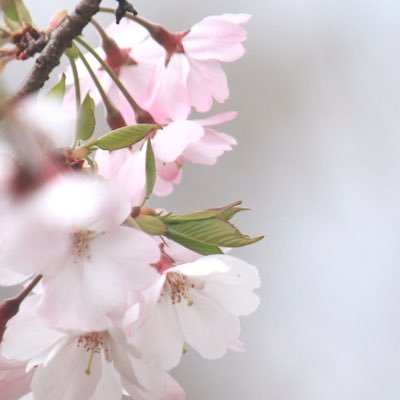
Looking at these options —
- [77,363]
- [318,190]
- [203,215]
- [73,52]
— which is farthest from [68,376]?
[318,190]

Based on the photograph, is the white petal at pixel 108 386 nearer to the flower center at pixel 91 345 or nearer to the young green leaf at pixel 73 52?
the flower center at pixel 91 345

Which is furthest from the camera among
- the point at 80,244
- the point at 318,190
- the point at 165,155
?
the point at 318,190

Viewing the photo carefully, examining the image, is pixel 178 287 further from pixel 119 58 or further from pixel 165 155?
pixel 119 58

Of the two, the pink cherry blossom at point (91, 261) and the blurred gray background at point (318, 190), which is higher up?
the pink cherry blossom at point (91, 261)

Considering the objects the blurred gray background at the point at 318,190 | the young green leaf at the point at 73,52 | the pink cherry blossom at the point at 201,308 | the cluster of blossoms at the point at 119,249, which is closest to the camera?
the cluster of blossoms at the point at 119,249

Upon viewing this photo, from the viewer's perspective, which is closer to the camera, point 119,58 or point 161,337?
point 161,337

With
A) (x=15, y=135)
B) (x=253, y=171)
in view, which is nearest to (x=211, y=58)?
(x=15, y=135)

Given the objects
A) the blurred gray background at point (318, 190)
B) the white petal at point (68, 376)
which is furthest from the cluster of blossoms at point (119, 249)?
the blurred gray background at point (318, 190)
